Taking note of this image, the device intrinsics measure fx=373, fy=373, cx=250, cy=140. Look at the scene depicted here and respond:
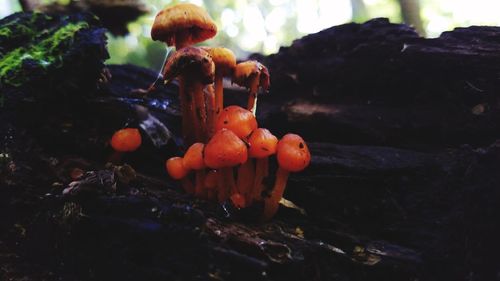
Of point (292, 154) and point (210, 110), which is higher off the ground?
point (210, 110)

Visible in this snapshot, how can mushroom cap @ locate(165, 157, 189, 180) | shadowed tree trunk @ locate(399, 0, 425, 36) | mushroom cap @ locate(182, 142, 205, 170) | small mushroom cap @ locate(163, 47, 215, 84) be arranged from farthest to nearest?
shadowed tree trunk @ locate(399, 0, 425, 36)
mushroom cap @ locate(165, 157, 189, 180)
mushroom cap @ locate(182, 142, 205, 170)
small mushroom cap @ locate(163, 47, 215, 84)

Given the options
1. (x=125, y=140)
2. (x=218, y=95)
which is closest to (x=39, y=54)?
(x=125, y=140)

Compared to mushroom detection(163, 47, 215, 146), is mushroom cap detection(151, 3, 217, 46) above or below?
above

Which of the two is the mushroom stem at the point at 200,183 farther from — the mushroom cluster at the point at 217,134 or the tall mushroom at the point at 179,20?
the tall mushroom at the point at 179,20

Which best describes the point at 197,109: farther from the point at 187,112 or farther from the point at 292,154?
the point at 292,154

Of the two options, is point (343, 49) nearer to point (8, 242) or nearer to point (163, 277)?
point (163, 277)

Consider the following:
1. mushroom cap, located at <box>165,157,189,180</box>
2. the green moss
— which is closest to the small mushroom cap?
mushroom cap, located at <box>165,157,189,180</box>

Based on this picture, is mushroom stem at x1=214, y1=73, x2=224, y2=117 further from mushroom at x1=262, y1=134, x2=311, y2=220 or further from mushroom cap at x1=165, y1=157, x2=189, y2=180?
mushroom at x1=262, y1=134, x2=311, y2=220
